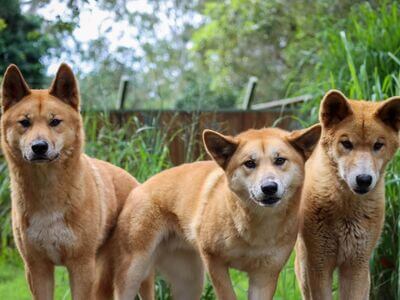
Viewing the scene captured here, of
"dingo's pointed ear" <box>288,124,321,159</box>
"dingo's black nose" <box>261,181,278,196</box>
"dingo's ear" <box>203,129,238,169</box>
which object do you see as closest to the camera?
"dingo's black nose" <box>261,181,278,196</box>

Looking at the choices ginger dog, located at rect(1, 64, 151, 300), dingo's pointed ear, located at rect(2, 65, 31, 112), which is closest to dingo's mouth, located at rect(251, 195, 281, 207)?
ginger dog, located at rect(1, 64, 151, 300)

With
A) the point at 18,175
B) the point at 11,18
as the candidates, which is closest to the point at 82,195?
the point at 18,175

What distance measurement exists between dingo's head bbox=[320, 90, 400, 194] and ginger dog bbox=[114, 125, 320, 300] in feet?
0.63

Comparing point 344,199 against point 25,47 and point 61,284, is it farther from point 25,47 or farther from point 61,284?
point 25,47

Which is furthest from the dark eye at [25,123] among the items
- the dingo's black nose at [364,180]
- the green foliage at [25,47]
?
the green foliage at [25,47]

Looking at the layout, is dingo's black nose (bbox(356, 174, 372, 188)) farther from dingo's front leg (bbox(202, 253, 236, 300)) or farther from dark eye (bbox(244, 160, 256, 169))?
dingo's front leg (bbox(202, 253, 236, 300))

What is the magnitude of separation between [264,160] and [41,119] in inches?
61.8

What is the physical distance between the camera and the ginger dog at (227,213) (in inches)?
198

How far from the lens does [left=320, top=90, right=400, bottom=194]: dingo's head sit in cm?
492

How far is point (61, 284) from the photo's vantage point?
7.79 meters

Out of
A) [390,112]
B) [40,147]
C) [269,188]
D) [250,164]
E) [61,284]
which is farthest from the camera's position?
[61,284]

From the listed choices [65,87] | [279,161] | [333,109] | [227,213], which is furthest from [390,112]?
[65,87]

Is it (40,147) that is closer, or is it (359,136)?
(40,147)

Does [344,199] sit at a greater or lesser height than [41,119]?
lesser
